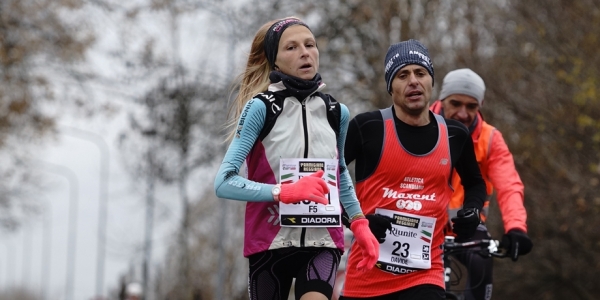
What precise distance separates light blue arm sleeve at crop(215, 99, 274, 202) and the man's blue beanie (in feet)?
3.21

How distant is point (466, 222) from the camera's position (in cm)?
604

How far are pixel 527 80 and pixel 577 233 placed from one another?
2.71 m

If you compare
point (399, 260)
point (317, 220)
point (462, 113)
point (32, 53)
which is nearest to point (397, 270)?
point (399, 260)

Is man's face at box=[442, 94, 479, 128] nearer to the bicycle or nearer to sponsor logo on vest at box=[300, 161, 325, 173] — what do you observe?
the bicycle

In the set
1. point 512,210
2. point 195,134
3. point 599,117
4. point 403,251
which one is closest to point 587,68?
point 599,117

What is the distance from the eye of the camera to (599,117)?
1619cm

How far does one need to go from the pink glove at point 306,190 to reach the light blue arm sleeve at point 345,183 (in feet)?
1.79

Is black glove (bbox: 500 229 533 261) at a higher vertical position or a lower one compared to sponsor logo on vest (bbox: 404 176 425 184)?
lower

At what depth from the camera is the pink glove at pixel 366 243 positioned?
527 centimetres

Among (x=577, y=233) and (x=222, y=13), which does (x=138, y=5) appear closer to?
(x=222, y=13)

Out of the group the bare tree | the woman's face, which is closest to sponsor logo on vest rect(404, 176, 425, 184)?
the woman's face

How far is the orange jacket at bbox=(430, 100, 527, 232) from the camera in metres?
6.88

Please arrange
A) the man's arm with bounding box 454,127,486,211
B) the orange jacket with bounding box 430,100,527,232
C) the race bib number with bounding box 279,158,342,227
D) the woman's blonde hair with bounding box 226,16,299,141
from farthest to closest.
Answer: the orange jacket with bounding box 430,100,527,232, the man's arm with bounding box 454,127,486,211, the woman's blonde hair with bounding box 226,16,299,141, the race bib number with bounding box 279,158,342,227

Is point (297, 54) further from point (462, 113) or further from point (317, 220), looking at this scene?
point (462, 113)
